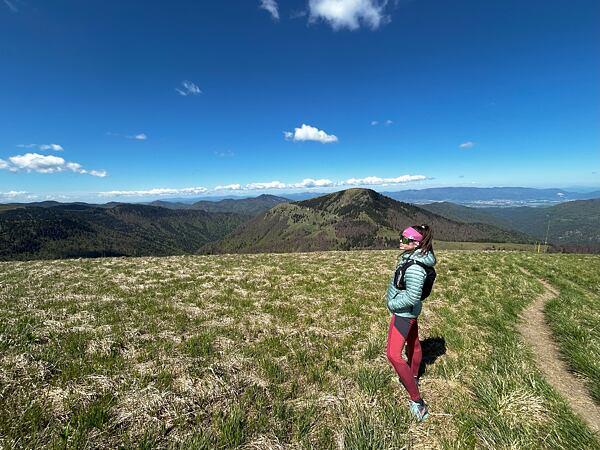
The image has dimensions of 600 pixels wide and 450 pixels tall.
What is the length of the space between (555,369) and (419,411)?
5.35 metres

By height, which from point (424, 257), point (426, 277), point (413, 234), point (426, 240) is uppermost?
point (413, 234)

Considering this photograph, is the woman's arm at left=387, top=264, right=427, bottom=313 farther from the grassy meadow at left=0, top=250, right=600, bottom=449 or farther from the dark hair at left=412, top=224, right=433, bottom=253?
the grassy meadow at left=0, top=250, right=600, bottom=449

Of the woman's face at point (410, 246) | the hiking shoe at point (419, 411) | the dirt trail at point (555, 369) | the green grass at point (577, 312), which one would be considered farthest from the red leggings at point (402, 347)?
the green grass at point (577, 312)

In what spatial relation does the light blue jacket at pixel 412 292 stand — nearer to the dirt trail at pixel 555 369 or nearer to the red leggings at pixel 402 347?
the red leggings at pixel 402 347

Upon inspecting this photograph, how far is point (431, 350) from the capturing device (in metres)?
9.41

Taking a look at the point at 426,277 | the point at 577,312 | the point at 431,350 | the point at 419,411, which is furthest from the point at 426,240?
the point at 577,312

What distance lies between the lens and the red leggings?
20.2ft

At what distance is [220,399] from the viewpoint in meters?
6.36

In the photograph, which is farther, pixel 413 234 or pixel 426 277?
pixel 413 234

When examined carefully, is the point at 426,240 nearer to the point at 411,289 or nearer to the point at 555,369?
the point at 411,289

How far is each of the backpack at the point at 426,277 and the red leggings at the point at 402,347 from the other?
0.76m

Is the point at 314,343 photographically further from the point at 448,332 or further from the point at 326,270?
the point at 326,270

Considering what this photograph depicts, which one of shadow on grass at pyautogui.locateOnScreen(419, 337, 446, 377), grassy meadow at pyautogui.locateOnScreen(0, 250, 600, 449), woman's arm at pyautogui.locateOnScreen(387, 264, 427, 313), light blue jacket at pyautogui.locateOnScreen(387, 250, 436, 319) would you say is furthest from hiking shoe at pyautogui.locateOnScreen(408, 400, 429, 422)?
woman's arm at pyautogui.locateOnScreen(387, 264, 427, 313)

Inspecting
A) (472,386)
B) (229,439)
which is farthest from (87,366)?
(472,386)
